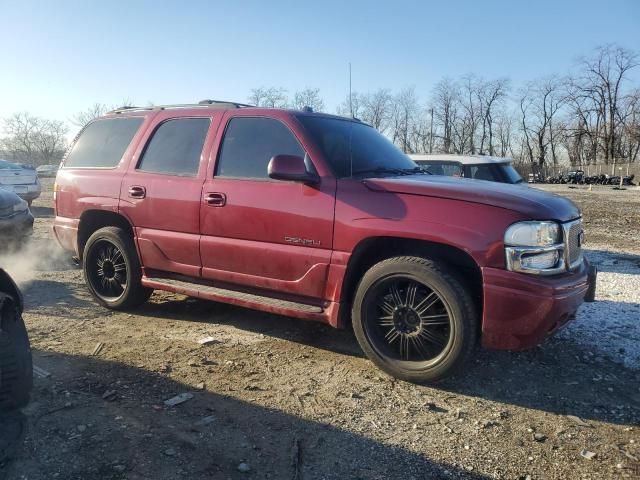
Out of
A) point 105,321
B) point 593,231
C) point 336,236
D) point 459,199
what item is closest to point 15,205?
point 105,321

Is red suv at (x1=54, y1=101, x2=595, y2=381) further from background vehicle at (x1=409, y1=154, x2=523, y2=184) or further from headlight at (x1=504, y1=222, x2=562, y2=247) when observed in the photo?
background vehicle at (x1=409, y1=154, x2=523, y2=184)

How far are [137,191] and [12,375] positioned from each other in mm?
2509

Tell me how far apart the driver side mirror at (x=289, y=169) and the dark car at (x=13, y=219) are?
199 inches

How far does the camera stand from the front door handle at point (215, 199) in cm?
430

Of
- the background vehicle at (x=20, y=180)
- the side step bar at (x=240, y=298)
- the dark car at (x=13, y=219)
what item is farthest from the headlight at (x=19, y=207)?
the background vehicle at (x=20, y=180)

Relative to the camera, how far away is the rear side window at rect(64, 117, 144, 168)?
17.2 ft

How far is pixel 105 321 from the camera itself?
491cm

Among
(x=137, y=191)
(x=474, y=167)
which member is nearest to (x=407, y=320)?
(x=137, y=191)

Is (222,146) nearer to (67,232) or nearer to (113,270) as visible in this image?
(113,270)

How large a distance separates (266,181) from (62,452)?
235 centimetres

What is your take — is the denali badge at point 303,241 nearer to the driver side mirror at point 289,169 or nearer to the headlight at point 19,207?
the driver side mirror at point 289,169

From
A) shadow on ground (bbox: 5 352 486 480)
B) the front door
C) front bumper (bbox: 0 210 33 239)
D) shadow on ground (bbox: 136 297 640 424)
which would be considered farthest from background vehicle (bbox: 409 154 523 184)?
shadow on ground (bbox: 5 352 486 480)

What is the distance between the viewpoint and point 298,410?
3.24 meters

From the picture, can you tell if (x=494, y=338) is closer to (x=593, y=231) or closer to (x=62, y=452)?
(x=62, y=452)
